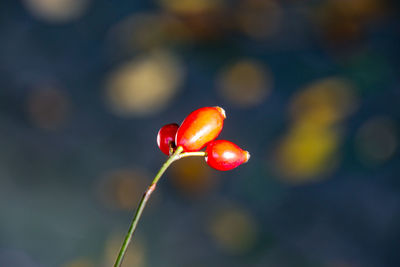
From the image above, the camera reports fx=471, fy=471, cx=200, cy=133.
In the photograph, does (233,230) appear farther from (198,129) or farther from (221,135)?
(198,129)

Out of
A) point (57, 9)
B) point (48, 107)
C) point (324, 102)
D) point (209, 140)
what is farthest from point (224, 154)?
point (57, 9)

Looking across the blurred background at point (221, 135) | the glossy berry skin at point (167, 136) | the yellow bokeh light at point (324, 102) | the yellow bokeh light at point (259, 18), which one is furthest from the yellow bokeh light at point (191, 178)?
the glossy berry skin at point (167, 136)

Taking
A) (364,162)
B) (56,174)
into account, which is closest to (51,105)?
(56,174)

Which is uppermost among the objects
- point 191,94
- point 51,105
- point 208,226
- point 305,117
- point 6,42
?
point 6,42

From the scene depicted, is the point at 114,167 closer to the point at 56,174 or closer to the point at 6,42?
the point at 56,174

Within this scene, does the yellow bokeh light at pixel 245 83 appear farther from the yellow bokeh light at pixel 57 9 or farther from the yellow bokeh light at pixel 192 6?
the yellow bokeh light at pixel 57 9
